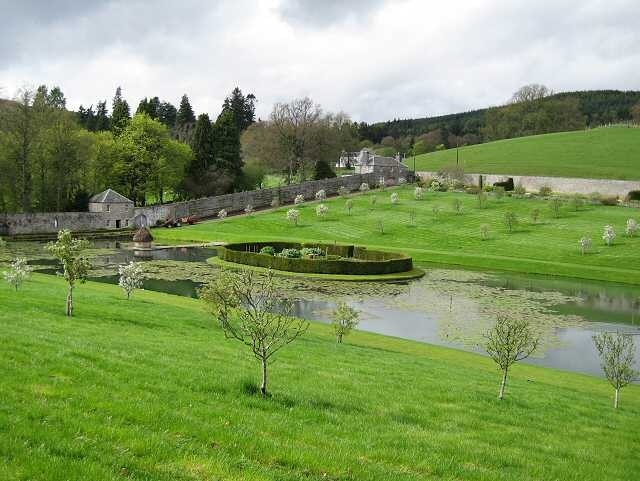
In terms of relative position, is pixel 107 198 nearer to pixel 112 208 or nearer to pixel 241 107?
pixel 112 208

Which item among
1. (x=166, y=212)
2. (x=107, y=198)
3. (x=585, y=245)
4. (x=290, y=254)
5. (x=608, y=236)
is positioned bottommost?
(x=290, y=254)

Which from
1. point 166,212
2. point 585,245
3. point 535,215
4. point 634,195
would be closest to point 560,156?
point 634,195

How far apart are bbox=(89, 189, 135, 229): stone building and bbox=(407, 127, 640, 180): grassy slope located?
5808 cm

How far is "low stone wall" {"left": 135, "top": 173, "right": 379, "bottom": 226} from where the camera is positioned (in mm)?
72556

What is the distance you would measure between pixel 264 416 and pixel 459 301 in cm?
2525

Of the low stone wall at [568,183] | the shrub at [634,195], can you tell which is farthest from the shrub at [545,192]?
the shrub at [634,195]

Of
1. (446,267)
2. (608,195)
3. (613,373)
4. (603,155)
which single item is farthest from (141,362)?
(603,155)

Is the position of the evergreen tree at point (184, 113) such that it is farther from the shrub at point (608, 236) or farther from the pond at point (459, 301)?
the shrub at point (608, 236)

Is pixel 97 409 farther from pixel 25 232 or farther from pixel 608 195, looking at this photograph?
pixel 608 195

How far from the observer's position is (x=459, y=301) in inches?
1293

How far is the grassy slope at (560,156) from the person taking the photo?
297ft

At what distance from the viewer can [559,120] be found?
14450 cm

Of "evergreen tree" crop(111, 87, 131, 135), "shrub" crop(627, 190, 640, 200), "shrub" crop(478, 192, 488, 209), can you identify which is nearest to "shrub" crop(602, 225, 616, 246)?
"shrub" crop(478, 192, 488, 209)

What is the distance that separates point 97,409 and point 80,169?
2713 inches
